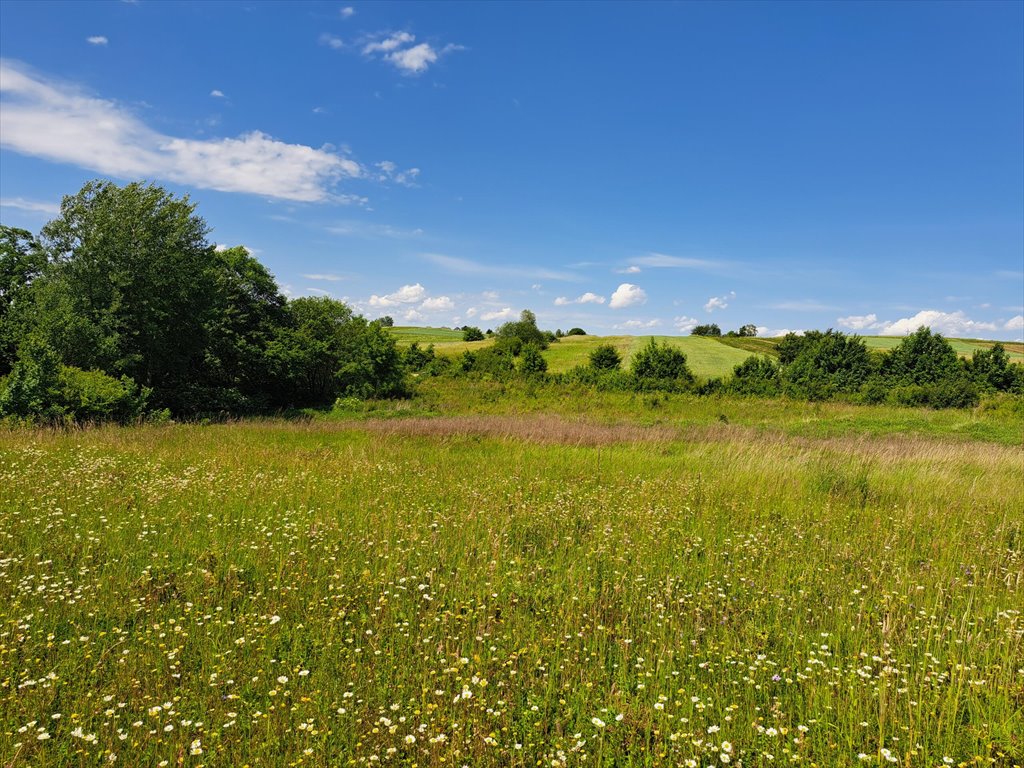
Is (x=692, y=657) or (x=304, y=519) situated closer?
(x=692, y=657)

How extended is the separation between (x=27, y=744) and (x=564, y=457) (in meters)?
9.81

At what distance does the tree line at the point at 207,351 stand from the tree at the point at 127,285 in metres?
0.06

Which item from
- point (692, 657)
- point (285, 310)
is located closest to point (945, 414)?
point (692, 657)

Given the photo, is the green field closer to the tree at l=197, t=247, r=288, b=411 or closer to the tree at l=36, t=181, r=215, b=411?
the tree at l=197, t=247, r=288, b=411

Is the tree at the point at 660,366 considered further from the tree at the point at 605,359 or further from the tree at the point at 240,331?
the tree at the point at 240,331

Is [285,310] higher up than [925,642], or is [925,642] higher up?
[285,310]

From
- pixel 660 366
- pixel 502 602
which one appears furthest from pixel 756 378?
pixel 502 602

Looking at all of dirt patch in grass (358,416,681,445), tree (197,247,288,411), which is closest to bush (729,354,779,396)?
dirt patch in grass (358,416,681,445)

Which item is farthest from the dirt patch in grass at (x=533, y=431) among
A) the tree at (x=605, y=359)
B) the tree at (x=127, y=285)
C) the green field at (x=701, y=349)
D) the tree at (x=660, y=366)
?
the green field at (x=701, y=349)

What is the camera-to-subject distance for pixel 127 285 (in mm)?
25562

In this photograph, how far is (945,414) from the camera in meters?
26.3

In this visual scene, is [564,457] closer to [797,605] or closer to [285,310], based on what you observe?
[797,605]

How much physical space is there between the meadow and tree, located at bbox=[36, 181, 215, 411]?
19.0 meters

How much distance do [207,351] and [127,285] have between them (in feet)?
24.6
